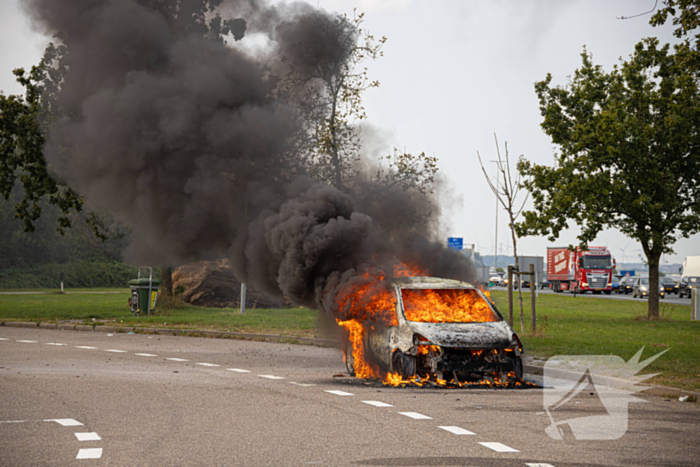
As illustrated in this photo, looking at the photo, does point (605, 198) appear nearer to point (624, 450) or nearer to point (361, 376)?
point (361, 376)

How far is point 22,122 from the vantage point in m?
23.0

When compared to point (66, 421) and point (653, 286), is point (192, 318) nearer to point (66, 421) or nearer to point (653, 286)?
point (653, 286)

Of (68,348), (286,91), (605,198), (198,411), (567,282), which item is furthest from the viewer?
(567,282)

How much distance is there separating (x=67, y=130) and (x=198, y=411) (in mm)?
13765

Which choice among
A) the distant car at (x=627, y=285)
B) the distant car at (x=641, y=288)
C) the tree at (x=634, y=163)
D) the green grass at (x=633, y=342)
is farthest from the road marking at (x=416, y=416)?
the distant car at (x=627, y=285)

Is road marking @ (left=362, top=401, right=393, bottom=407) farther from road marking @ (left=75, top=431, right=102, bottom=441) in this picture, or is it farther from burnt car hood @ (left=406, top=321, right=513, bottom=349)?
road marking @ (left=75, top=431, right=102, bottom=441)

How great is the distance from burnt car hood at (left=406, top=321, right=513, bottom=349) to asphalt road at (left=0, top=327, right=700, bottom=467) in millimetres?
650

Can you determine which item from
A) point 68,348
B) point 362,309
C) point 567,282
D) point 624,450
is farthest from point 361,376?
point 567,282

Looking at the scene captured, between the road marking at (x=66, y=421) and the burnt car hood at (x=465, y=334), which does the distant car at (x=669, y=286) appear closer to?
the burnt car hood at (x=465, y=334)

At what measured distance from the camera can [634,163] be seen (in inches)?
915

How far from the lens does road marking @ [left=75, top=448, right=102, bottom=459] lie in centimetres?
575

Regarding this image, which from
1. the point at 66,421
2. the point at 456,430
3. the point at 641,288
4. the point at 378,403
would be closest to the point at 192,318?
the point at 378,403

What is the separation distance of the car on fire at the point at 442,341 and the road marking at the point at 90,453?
15.1 ft

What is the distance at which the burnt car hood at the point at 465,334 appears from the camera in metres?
9.46
